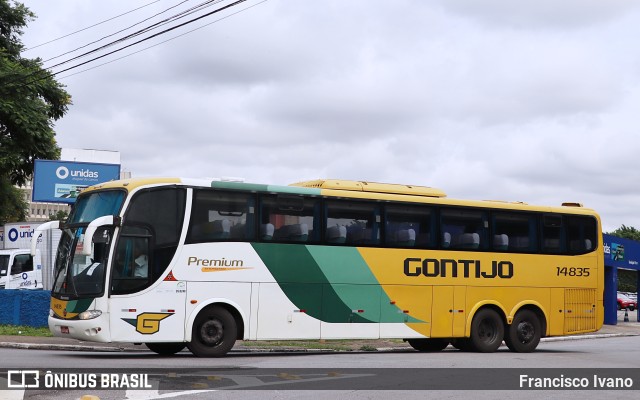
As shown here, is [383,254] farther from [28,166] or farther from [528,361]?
[28,166]

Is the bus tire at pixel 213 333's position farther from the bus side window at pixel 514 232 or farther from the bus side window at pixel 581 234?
the bus side window at pixel 581 234

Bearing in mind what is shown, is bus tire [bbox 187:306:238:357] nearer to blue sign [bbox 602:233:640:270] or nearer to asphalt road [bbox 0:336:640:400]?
asphalt road [bbox 0:336:640:400]

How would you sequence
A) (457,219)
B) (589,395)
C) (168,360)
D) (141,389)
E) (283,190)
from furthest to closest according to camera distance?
(457,219) < (283,190) < (168,360) < (589,395) < (141,389)

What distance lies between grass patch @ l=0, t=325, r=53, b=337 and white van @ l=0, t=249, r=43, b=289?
12069mm

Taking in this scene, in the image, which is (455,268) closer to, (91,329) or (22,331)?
(91,329)

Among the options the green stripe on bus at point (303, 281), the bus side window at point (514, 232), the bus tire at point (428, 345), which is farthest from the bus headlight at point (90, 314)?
the bus side window at point (514, 232)

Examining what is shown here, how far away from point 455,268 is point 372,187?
9.36 ft

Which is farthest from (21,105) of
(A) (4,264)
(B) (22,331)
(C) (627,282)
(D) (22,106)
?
(C) (627,282)

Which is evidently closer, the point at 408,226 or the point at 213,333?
the point at 213,333

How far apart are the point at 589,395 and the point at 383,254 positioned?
896cm

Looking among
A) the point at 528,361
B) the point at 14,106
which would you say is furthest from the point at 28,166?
the point at 528,361

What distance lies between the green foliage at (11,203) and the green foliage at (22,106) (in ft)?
5.96

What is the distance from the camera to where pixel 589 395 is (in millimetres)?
12844

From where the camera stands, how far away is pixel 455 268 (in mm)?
22547
